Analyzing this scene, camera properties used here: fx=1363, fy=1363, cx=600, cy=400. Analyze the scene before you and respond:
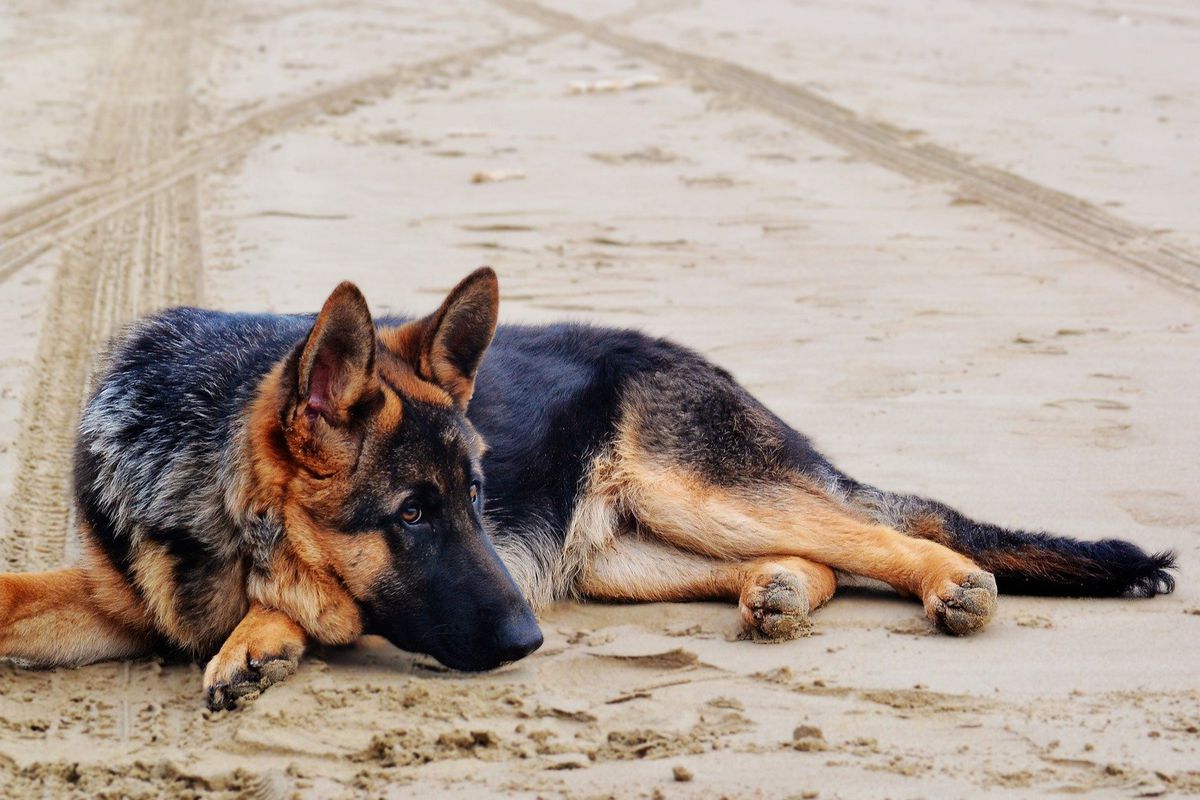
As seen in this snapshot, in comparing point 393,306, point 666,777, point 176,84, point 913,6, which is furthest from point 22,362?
point 913,6

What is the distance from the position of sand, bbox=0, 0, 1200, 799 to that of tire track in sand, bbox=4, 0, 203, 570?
0.03 metres

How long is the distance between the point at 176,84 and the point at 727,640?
11.5m

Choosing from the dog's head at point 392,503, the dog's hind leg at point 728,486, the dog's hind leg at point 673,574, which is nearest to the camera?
the dog's head at point 392,503

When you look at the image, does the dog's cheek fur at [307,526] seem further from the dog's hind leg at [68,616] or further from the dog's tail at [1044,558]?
the dog's tail at [1044,558]

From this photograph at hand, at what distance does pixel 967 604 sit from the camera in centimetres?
453

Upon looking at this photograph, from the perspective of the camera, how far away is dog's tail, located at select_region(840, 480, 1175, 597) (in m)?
4.75

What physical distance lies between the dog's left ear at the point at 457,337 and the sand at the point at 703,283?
941 millimetres

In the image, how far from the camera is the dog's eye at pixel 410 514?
4.26 meters

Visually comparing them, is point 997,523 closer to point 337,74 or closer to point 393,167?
point 393,167

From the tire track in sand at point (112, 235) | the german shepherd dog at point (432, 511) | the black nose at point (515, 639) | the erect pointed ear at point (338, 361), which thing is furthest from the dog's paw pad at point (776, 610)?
the tire track in sand at point (112, 235)

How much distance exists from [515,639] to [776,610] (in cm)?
91

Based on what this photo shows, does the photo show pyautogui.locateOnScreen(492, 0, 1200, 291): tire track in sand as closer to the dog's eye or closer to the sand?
the sand

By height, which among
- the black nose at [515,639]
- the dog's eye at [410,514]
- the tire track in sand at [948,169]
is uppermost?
the tire track in sand at [948,169]

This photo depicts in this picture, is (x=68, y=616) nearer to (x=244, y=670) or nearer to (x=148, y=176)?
(x=244, y=670)
